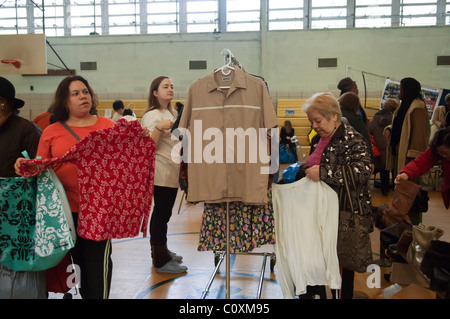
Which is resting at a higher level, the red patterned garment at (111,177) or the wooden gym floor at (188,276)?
the red patterned garment at (111,177)

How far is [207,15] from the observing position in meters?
13.0

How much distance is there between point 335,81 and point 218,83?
35.5 feet

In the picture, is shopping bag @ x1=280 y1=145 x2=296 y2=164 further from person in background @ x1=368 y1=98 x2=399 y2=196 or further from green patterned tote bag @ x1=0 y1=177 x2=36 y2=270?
green patterned tote bag @ x1=0 y1=177 x2=36 y2=270

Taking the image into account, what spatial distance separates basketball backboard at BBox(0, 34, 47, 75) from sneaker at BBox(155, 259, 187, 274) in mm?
6971

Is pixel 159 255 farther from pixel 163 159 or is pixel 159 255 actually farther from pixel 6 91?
pixel 6 91

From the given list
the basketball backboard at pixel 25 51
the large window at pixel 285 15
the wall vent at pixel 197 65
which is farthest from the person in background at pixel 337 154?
the large window at pixel 285 15

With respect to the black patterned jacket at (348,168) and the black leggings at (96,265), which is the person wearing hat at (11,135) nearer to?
the black leggings at (96,265)

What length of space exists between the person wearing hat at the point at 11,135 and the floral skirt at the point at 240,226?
→ 1077mm

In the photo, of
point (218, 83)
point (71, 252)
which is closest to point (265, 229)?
point (218, 83)

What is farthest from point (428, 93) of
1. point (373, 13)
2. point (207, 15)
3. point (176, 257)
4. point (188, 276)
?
point (188, 276)

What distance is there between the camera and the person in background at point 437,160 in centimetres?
251

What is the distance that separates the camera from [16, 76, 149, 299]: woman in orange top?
2.09m

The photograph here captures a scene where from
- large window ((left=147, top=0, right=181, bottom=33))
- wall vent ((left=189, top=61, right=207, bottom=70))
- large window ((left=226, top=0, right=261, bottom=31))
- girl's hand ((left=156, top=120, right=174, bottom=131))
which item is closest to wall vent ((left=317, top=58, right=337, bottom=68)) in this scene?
large window ((left=226, top=0, right=261, bottom=31))
